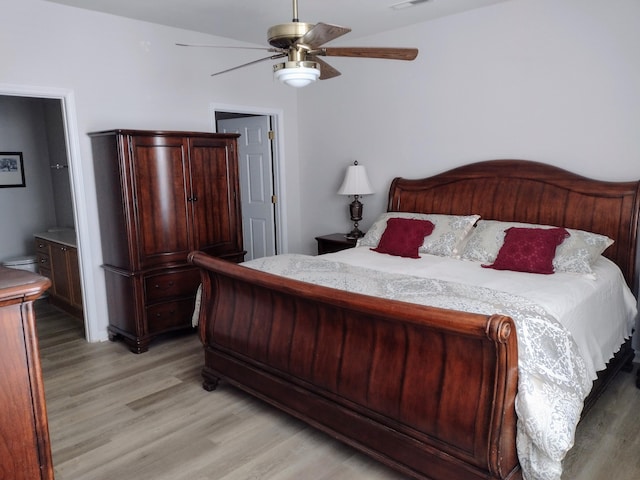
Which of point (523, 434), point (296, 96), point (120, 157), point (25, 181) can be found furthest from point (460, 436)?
point (25, 181)

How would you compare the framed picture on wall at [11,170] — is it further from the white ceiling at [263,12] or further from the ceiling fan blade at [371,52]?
the ceiling fan blade at [371,52]

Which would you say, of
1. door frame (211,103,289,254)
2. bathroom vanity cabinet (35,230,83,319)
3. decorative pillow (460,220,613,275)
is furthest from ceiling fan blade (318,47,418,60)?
bathroom vanity cabinet (35,230,83,319)

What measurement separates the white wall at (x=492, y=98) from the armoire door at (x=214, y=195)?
131 centimetres

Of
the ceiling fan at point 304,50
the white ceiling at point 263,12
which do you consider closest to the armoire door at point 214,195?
the white ceiling at point 263,12

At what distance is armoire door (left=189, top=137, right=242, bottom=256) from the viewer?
4.03m

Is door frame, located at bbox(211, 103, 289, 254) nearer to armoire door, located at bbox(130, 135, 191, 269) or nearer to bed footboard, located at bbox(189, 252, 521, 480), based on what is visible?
armoire door, located at bbox(130, 135, 191, 269)

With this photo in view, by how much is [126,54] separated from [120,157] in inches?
41.3

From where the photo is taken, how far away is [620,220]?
10.6 ft

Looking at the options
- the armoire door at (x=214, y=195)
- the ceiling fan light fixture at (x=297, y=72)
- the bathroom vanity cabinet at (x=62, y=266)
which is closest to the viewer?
the ceiling fan light fixture at (x=297, y=72)

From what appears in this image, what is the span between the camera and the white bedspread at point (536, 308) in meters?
1.79

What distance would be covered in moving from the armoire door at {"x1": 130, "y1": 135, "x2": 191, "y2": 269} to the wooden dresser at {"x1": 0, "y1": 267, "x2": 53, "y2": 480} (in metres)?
2.67

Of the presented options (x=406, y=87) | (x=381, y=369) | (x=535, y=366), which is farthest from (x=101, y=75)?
(x=535, y=366)

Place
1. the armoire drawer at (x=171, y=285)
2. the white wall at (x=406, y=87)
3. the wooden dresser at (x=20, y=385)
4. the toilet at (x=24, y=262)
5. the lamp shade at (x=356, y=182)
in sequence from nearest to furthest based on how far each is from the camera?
the wooden dresser at (x=20, y=385), the white wall at (x=406, y=87), the armoire drawer at (x=171, y=285), the lamp shade at (x=356, y=182), the toilet at (x=24, y=262)

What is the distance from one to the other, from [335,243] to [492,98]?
190cm
